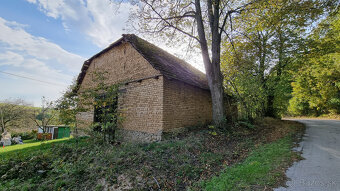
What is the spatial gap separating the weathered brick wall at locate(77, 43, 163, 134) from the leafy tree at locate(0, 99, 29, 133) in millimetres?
22637

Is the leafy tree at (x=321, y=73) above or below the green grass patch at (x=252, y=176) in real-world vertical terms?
above

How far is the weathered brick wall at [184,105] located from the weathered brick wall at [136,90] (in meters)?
0.41

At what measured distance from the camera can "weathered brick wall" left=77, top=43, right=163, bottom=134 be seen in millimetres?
6721

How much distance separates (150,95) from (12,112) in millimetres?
27210

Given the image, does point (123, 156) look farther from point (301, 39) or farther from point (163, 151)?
point (301, 39)

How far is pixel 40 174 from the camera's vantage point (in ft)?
14.0

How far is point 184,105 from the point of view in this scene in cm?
778

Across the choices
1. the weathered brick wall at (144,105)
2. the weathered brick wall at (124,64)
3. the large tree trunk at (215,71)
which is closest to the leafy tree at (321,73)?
the large tree trunk at (215,71)

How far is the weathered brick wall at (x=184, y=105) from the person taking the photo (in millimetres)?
6762

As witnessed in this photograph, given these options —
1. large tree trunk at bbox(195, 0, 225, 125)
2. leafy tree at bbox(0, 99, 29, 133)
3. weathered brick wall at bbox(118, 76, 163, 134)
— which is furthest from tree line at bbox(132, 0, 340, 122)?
leafy tree at bbox(0, 99, 29, 133)

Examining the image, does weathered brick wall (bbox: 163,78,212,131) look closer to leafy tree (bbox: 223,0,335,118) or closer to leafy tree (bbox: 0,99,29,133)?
leafy tree (bbox: 223,0,335,118)

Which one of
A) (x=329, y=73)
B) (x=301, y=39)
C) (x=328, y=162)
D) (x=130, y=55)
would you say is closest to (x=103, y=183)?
(x=328, y=162)

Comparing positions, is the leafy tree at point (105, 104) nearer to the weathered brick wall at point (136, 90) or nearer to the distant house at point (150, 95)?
the weathered brick wall at point (136, 90)

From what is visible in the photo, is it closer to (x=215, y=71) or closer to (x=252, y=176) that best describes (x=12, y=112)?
(x=215, y=71)
